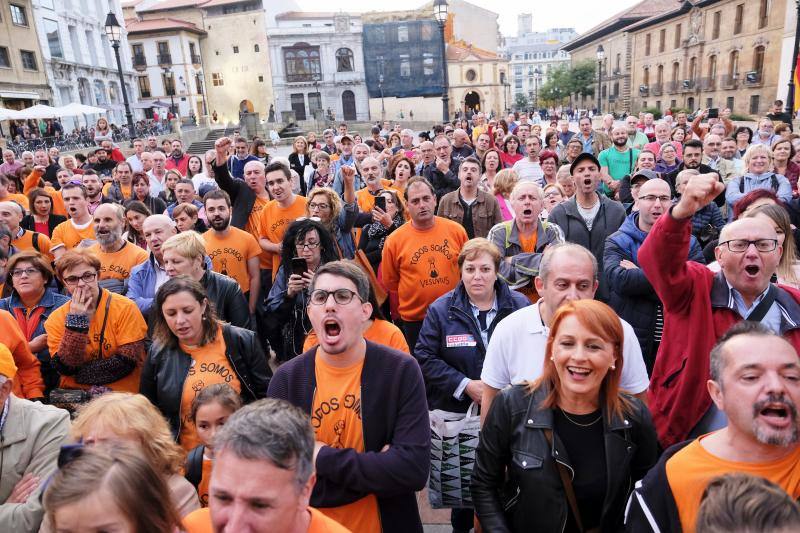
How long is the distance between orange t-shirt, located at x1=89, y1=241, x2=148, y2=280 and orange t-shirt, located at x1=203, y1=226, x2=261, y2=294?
23.7 inches

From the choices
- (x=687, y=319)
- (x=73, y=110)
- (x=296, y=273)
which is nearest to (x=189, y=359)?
(x=296, y=273)

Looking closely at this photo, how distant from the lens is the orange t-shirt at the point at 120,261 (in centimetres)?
459

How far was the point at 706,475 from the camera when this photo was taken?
1738 millimetres

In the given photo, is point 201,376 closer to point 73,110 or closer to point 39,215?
point 39,215

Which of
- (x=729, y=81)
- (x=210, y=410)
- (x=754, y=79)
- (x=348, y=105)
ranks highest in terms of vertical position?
(x=348, y=105)

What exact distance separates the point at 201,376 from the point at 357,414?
1.19 m

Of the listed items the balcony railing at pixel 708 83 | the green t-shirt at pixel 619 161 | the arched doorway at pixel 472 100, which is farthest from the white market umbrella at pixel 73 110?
the arched doorway at pixel 472 100

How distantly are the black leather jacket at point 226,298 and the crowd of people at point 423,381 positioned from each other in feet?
0.06

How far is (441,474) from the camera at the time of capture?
9.48 ft

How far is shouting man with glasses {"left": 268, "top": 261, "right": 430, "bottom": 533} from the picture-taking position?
2.15m

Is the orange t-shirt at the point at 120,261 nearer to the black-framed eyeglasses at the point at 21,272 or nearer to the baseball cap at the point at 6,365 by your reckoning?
the black-framed eyeglasses at the point at 21,272

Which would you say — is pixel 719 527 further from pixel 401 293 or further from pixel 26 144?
pixel 26 144

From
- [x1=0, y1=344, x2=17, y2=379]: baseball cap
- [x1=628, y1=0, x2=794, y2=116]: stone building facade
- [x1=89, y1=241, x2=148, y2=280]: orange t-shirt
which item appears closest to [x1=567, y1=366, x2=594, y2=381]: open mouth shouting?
[x1=0, y1=344, x2=17, y2=379]: baseball cap

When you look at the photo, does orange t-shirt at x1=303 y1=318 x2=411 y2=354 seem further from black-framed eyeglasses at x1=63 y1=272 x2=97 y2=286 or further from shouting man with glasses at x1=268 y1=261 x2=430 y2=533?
black-framed eyeglasses at x1=63 y1=272 x2=97 y2=286
